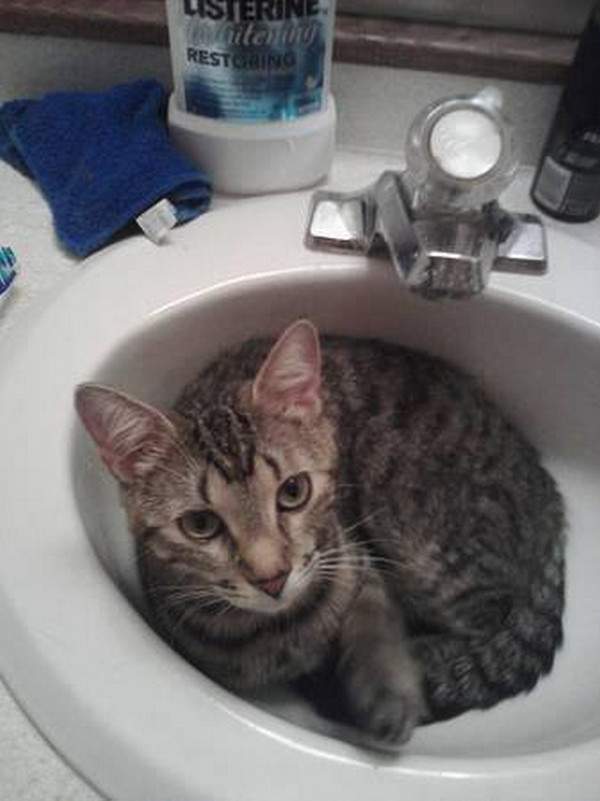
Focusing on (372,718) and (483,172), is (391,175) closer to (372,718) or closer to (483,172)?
(483,172)

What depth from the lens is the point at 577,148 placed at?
60cm

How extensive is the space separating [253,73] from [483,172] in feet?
0.67

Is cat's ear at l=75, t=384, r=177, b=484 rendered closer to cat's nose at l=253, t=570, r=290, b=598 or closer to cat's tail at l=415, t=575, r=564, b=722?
cat's nose at l=253, t=570, r=290, b=598

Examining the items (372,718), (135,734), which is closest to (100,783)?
(135,734)

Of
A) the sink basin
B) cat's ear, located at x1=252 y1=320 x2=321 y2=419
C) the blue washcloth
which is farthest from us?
the blue washcloth

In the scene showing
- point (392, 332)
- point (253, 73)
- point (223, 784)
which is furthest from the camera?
point (392, 332)

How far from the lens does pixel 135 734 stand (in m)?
0.37

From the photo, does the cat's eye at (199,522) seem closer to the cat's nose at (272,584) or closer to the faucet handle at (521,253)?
the cat's nose at (272,584)

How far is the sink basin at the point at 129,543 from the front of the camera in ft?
1.20

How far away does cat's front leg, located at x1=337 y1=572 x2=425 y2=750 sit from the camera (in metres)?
0.45

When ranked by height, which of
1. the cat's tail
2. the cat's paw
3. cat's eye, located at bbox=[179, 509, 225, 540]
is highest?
cat's eye, located at bbox=[179, 509, 225, 540]

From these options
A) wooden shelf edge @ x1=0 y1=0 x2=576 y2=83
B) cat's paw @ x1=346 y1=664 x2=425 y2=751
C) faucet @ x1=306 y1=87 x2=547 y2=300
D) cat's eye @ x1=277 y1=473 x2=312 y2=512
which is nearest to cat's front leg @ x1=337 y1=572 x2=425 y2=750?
cat's paw @ x1=346 y1=664 x2=425 y2=751

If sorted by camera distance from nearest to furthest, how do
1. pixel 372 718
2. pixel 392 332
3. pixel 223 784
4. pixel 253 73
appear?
pixel 223 784 < pixel 372 718 < pixel 253 73 < pixel 392 332

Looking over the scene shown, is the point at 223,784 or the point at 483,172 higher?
the point at 483,172
